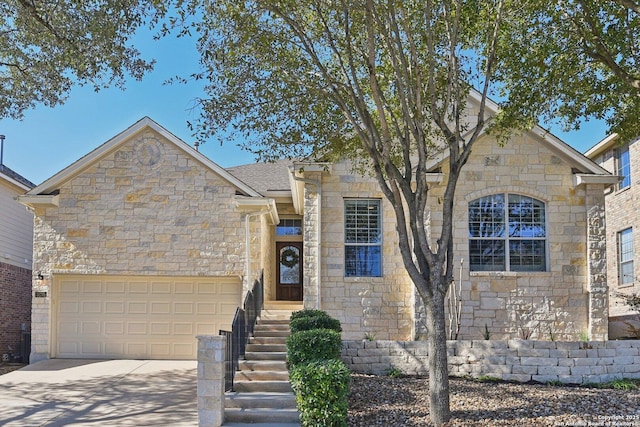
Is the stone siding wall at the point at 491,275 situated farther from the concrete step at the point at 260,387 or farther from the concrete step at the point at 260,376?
the concrete step at the point at 260,387

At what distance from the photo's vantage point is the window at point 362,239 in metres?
14.5

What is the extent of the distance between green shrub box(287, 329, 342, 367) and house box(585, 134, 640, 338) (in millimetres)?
11596

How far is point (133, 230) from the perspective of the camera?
1545 centimetres

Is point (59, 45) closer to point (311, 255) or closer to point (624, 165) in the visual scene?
point (311, 255)

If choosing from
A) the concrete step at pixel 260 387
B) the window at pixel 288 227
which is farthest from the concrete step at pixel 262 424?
the window at pixel 288 227

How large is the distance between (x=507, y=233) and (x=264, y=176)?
787 cm

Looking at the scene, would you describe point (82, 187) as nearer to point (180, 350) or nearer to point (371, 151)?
point (180, 350)

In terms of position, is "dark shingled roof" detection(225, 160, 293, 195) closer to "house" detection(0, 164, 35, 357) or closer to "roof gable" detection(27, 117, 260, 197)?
"roof gable" detection(27, 117, 260, 197)

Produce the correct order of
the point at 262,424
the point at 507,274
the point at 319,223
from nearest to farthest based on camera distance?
the point at 262,424 < the point at 319,223 < the point at 507,274

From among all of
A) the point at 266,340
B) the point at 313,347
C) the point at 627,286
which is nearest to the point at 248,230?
A: the point at 266,340

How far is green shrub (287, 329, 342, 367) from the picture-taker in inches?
378

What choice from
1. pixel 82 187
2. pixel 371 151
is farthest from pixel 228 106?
pixel 82 187

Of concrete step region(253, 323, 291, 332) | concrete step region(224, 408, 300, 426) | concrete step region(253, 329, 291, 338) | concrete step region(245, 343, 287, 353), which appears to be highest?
concrete step region(253, 323, 291, 332)

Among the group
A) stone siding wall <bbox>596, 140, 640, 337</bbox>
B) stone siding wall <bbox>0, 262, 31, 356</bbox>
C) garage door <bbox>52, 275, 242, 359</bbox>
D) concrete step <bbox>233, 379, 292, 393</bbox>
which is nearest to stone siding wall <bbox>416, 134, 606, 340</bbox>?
stone siding wall <bbox>596, 140, 640, 337</bbox>
